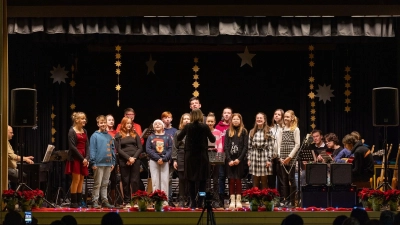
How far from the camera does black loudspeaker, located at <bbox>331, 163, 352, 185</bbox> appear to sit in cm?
1290

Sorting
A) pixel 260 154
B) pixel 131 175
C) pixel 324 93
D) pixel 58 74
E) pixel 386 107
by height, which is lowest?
pixel 131 175

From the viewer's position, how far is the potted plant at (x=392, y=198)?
12.2 metres

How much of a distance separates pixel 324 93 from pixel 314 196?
5.87 m

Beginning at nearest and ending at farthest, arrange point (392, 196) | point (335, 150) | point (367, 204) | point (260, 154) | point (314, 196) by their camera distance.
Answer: point (392, 196), point (367, 204), point (314, 196), point (260, 154), point (335, 150)

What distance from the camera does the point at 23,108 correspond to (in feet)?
41.6

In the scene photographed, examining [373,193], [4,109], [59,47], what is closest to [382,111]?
[373,193]

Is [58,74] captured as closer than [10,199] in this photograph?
No

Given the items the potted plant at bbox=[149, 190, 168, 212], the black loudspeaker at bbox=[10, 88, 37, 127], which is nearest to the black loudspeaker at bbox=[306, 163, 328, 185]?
the potted plant at bbox=[149, 190, 168, 212]

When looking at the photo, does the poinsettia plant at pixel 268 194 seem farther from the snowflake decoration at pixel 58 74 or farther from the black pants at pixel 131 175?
the snowflake decoration at pixel 58 74

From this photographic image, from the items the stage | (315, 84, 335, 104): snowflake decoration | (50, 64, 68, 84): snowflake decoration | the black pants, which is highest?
(50, 64, 68, 84): snowflake decoration

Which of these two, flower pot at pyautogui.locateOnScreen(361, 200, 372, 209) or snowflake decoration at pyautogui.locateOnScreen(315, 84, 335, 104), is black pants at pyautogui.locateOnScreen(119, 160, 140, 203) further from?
snowflake decoration at pyautogui.locateOnScreen(315, 84, 335, 104)

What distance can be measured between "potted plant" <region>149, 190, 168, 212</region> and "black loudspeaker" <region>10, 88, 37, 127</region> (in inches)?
87.1

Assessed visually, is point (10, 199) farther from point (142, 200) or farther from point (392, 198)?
point (392, 198)

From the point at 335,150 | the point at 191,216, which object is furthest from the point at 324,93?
the point at 191,216
